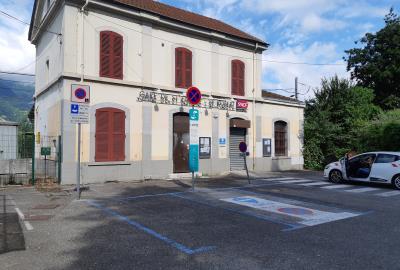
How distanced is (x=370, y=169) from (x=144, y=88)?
1033 cm

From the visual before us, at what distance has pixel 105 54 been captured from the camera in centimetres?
1496

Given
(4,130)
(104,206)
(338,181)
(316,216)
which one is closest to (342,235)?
(316,216)

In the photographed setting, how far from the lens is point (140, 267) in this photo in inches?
190

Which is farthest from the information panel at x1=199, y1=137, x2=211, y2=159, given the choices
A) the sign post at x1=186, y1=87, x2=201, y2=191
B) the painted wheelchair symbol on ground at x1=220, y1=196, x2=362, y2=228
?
the painted wheelchair symbol on ground at x1=220, y1=196, x2=362, y2=228

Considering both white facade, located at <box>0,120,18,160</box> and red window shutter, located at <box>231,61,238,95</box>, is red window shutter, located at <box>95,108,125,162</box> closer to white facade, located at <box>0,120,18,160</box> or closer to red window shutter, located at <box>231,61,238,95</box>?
white facade, located at <box>0,120,18,160</box>

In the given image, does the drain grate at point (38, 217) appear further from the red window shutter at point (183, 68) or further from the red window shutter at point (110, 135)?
the red window shutter at point (183, 68)

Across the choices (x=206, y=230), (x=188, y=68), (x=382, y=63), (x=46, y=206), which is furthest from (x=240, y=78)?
(x=382, y=63)

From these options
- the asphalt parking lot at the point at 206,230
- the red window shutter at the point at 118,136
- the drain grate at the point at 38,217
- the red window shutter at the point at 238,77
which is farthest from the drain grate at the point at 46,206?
the red window shutter at the point at 238,77

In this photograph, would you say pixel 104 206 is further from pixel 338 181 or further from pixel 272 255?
pixel 338 181

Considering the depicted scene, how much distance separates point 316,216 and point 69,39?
37.6 feet

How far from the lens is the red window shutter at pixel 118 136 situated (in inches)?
591

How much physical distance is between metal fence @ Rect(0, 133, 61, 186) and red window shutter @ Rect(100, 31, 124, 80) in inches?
139

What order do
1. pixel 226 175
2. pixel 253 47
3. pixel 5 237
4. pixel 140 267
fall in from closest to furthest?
1. pixel 140 267
2. pixel 5 237
3. pixel 226 175
4. pixel 253 47

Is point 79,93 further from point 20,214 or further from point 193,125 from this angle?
point 193,125
